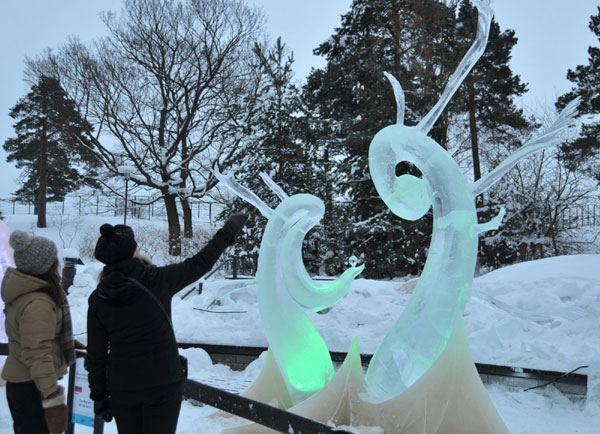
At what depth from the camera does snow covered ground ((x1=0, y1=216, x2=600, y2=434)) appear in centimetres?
496

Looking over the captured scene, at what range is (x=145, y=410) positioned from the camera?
236 cm

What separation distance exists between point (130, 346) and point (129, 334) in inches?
2.3

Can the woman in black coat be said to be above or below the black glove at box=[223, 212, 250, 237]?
below

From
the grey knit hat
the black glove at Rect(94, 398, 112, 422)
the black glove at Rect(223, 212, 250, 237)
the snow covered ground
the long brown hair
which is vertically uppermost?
the black glove at Rect(223, 212, 250, 237)

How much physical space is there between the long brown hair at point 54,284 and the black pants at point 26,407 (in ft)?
1.66

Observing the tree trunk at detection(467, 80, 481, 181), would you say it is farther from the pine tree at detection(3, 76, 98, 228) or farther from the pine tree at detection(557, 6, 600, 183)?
the pine tree at detection(3, 76, 98, 228)

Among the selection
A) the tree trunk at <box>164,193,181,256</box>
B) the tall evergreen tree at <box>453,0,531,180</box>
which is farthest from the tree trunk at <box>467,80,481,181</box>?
the tree trunk at <box>164,193,181,256</box>

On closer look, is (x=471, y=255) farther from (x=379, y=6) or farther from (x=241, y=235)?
(x=379, y=6)

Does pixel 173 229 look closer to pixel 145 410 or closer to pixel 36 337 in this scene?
pixel 36 337

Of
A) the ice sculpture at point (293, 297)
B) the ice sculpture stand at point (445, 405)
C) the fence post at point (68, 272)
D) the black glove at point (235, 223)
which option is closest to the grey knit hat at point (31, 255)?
the black glove at point (235, 223)

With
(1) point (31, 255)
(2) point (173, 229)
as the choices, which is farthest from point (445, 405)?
(2) point (173, 229)

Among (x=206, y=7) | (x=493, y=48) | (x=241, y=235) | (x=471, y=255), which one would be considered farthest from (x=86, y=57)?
(x=471, y=255)

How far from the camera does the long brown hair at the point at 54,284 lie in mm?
2803

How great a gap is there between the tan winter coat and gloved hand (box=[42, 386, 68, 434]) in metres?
0.04
